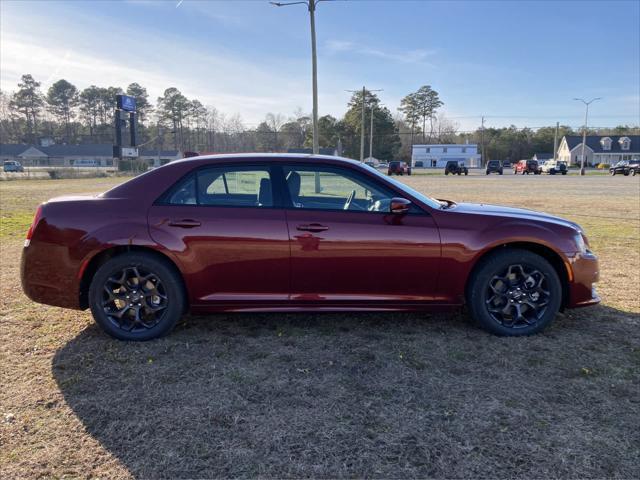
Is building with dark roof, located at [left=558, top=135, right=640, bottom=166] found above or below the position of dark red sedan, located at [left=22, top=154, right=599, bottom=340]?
above

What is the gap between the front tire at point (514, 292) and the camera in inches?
147

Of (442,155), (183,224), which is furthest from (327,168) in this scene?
(442,155)

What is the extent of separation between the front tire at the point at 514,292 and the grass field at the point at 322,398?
0.52 ft

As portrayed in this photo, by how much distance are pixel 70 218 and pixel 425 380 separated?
3077 mm

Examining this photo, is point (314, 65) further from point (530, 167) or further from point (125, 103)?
point (125, 103)

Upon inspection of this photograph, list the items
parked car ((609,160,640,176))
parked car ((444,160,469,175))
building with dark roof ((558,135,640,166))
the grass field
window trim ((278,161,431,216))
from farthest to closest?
building with dark roof ((558,135,640,166))
parked car ((444,160,469,175))
parked car ((609,160,640,176))
window trim ((278,161,431,216))
the grass field

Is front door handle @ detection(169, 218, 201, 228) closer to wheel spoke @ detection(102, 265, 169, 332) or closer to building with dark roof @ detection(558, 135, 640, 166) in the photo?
wheel spoke @ detection(102, 265, 169, 332)

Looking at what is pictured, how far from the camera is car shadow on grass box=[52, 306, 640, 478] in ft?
7.47

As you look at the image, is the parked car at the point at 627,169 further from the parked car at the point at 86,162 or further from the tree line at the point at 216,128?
the parked car at the point at 86,162

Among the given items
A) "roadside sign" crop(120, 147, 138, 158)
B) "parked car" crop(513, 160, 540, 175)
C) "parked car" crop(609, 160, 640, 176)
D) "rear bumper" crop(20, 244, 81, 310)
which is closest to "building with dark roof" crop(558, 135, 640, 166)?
"parked car" crop(513, 160, 540, 175)

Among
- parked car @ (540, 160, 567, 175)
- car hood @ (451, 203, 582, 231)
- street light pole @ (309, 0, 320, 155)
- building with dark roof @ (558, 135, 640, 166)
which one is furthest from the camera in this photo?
building with dark roof @ (558, 135, 640, 166)

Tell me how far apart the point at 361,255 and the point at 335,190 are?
2.29 ft

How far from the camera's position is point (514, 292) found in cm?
378

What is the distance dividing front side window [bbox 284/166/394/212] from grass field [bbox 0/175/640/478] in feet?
3.70
